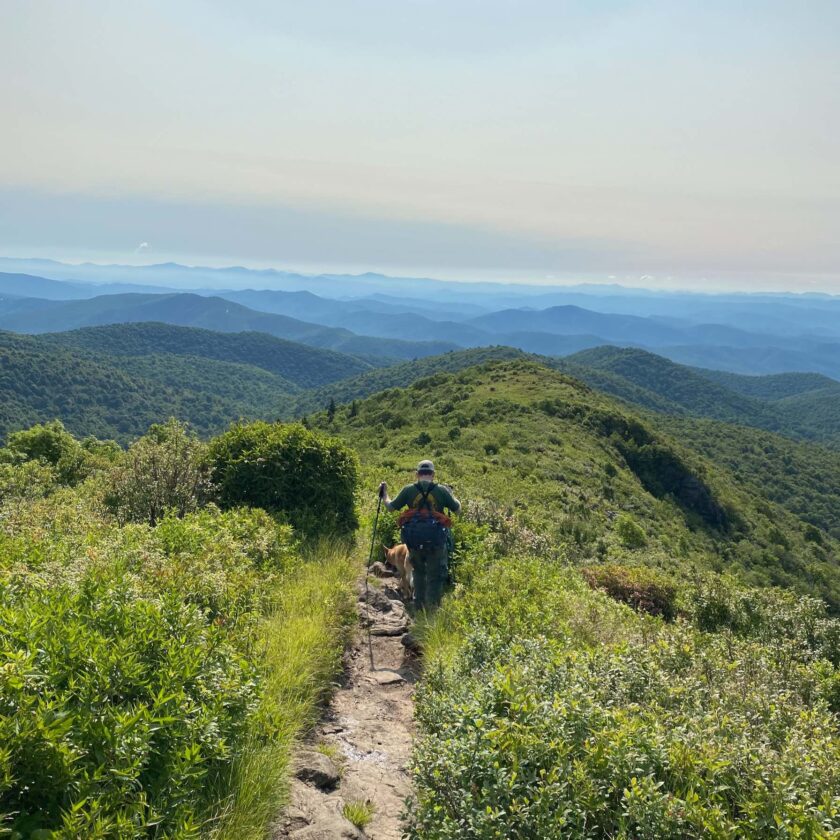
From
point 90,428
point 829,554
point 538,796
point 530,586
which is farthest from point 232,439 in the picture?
point 90,428

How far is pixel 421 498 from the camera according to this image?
8266 millimetres

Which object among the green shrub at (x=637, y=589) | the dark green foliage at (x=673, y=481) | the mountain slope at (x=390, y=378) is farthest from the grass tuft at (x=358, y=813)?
the mountain slope at (x=390, y=378)

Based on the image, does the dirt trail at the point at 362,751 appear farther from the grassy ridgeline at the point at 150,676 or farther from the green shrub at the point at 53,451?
the green shrub at the point at 53,451

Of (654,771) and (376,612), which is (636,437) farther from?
(654,771)

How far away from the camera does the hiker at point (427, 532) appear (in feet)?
26.0

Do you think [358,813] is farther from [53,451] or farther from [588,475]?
[588,475]

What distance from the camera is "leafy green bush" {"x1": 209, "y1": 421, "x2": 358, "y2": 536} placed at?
10.2 m

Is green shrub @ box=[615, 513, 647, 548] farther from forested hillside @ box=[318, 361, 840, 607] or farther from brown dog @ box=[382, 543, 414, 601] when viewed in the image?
brown dog @ box=[382, 543, 414, 601]

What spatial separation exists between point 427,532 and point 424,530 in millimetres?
52

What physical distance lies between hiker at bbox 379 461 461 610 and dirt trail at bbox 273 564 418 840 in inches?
39.9

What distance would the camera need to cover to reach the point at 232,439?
10836 mm

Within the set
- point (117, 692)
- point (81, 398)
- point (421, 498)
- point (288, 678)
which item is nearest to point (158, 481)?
point (421, 498)

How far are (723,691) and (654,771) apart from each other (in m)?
1.56

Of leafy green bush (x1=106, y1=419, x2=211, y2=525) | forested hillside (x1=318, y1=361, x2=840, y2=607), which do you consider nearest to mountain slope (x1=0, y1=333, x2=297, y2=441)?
forested hillside (x1=318, y1=361, x2=840, y2=607)
